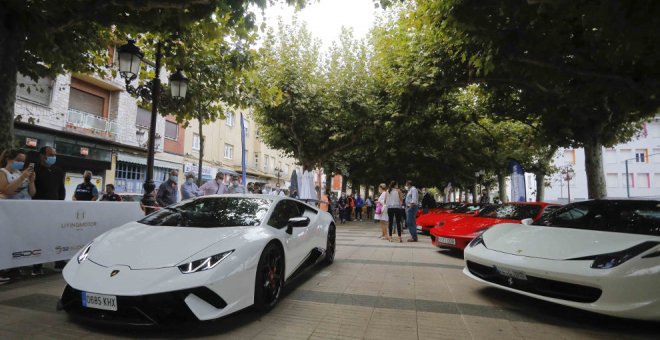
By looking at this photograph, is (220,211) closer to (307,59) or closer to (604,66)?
(604,66)

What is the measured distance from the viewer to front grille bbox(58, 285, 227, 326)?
2.81m

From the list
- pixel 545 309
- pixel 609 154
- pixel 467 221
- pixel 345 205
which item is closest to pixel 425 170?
pixel 345 205

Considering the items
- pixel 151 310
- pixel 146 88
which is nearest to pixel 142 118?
pixel 146 88

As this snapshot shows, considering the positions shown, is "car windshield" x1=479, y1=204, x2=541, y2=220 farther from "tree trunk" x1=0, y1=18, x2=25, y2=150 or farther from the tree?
"tree trunk" x1=0, y1=18, x2=25, y2=150

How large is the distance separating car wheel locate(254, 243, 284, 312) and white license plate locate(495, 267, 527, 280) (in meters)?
2.52

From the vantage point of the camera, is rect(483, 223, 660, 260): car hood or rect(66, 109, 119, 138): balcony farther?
rect(66, 109, 119, 138): balcony

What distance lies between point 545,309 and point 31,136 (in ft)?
59.0

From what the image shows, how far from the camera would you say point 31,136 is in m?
14.3

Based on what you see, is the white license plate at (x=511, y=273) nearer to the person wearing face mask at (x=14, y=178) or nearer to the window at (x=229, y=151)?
the person wearing face mask at (x=14, y=178)

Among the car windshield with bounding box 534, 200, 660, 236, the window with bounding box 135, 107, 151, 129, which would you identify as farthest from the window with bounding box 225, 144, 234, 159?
the car windshield with bounding box 534, 200, 660, 236

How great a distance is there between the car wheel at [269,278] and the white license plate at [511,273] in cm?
252

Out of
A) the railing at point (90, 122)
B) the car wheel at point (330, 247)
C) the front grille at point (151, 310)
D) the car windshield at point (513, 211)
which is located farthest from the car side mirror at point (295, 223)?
the railing at point (90, 122)

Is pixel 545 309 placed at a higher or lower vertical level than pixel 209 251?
lower

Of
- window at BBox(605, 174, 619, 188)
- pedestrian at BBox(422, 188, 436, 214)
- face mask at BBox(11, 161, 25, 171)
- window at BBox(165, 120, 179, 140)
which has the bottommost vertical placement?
pedestrian at BBox(422, 188, 436, 214)
